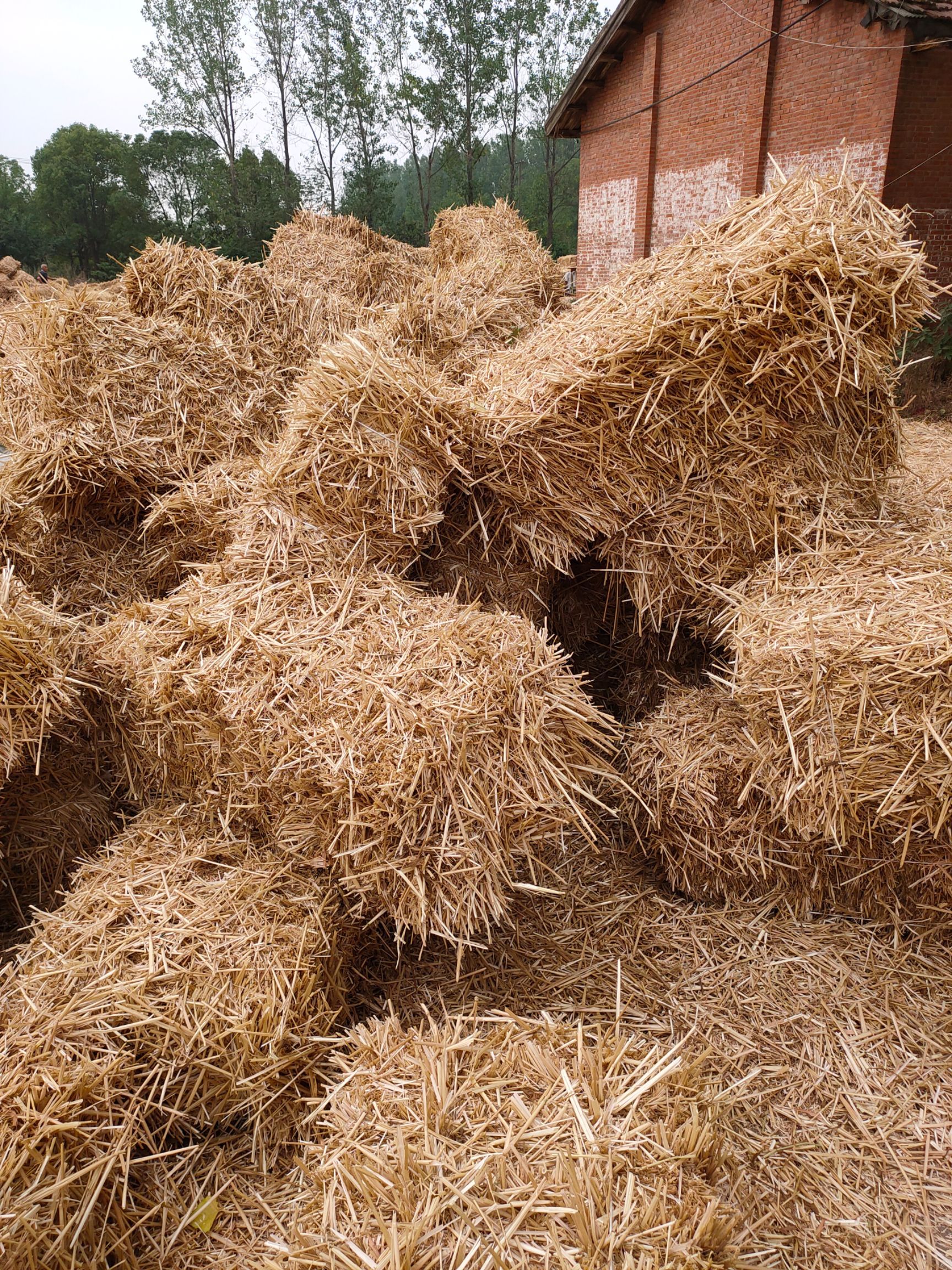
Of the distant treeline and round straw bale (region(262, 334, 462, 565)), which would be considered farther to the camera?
the distant treeline

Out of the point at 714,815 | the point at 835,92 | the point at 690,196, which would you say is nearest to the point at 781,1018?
the point at 714,815

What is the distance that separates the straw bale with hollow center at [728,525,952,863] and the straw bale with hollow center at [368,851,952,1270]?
471mm

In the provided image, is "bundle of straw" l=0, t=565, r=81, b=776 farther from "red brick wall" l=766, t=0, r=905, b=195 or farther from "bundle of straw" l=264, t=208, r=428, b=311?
"red brick wall" l=766, t=0, r=905, b=195

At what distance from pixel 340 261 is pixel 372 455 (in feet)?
18.0

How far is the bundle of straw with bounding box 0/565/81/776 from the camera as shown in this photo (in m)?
2.48

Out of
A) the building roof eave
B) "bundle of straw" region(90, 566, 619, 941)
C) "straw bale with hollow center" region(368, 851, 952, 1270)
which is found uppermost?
the building roof eave

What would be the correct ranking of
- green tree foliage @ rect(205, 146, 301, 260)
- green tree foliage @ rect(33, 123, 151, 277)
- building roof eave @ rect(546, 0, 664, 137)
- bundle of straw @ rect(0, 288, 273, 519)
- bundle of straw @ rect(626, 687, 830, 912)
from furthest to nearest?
1. green tree foliage @ rect(33, 123, 151, 277)
2. green tree foliage @ rect(205, 146, 301, 260)
3. building roof eave @ rect(546, 0, 664, 137)
4. bundle of straw @ rect(0, 288, 273, 519)
5. bundle of straw @ rect(626, 687, 830, 912)

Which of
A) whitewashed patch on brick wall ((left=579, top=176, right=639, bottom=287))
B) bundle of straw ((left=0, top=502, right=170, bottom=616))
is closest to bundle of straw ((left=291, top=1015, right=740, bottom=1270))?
bundle of straw ((left=0, top=502, right=170, bottom=616))

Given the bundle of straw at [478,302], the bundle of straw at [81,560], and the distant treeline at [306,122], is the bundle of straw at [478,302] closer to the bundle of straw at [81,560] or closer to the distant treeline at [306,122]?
the bundle of straw at [81,560]

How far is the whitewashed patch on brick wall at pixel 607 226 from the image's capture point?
15211 mm

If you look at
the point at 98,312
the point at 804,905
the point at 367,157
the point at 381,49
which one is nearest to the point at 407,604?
the point at 804,905

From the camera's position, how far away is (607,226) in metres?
16.0

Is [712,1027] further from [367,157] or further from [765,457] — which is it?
[367,157]

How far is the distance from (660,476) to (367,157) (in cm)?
4120
